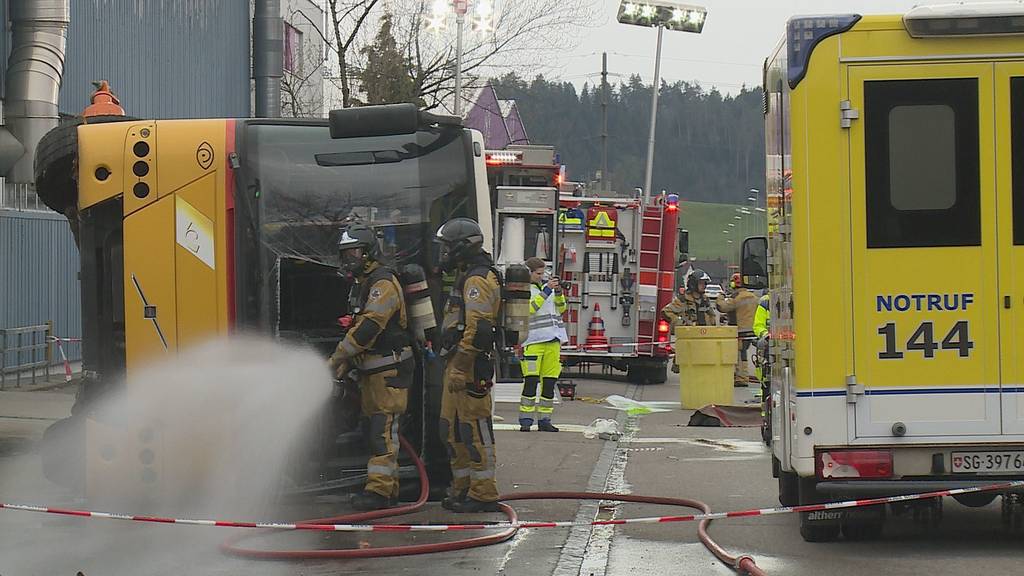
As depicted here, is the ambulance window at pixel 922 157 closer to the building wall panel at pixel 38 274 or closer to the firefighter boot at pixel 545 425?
the firefighter boot at pixel 545 425

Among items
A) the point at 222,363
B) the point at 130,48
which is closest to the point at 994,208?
the point at 222,363

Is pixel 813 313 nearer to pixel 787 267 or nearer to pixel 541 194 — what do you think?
→ pixel 787 267

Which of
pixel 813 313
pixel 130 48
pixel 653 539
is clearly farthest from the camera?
pixel 130 48

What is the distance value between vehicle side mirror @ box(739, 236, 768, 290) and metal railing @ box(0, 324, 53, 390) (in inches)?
461

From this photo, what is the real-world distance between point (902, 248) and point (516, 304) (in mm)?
2775

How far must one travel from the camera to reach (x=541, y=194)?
22.3 metres

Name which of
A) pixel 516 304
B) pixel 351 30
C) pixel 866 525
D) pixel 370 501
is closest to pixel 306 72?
pixel 351 30

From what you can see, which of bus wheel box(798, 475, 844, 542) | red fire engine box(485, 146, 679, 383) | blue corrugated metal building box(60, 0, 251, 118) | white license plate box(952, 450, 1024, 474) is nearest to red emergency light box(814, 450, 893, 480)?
bus wheel box(798, 475, 844, 542)

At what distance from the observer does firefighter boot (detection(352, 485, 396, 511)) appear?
30.5 feet

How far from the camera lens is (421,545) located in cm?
818

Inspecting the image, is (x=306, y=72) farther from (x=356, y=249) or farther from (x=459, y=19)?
(x=356, y=249)

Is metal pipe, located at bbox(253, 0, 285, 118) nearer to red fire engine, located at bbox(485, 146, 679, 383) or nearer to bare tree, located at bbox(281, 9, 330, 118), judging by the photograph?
red fire engine, located at bbox(485, 146, 679, 383)

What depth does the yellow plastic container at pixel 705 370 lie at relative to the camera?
710 inches

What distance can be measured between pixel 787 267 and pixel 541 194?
1439cm
